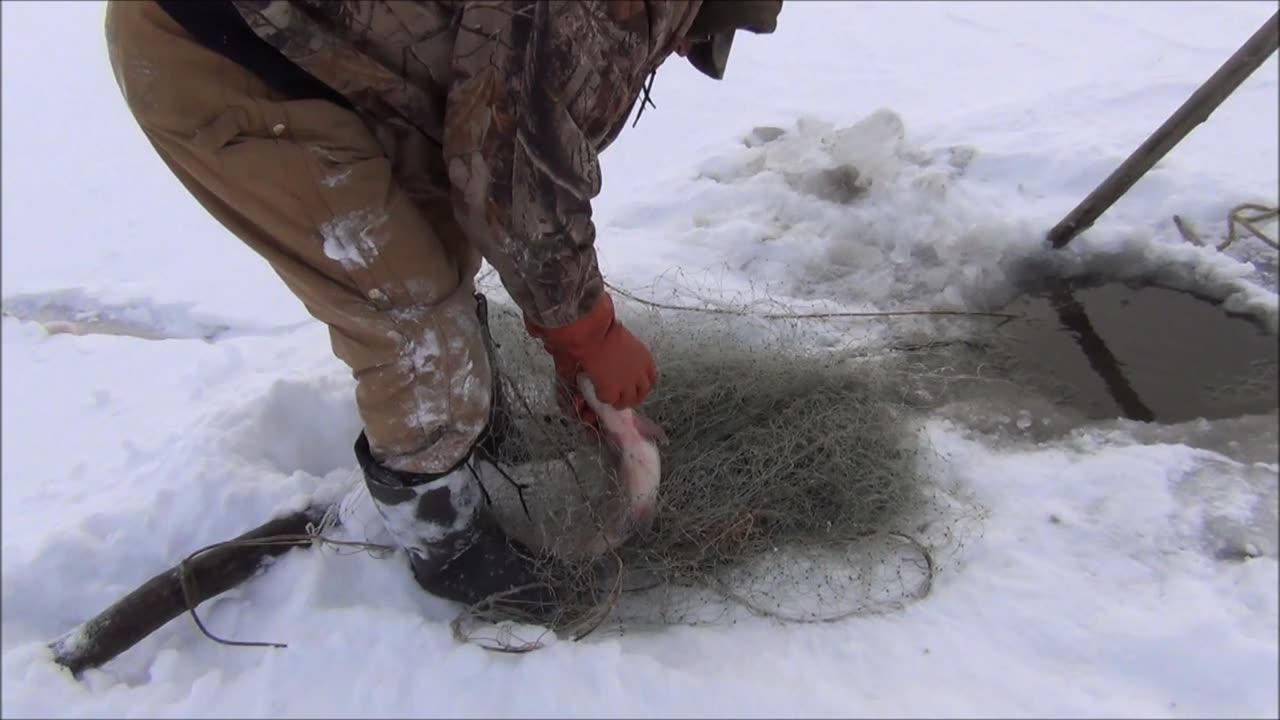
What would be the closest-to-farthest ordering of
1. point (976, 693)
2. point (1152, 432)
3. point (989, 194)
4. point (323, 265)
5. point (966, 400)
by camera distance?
point (323, 265) → point (976, 693) → point (1152, 432) → point (966, 400) → point (989, 194)

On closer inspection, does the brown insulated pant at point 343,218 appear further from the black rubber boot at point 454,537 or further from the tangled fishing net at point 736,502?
the tangled fishing net at point 736,502

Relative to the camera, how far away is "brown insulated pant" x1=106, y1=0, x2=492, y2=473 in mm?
1322

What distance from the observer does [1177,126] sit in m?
2.41

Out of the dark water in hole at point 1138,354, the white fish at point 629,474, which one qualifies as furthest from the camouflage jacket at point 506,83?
the dark water in hole at point 1138,354

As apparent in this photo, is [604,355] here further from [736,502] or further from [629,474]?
[736,502]

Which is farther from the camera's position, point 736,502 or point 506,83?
point 736,502

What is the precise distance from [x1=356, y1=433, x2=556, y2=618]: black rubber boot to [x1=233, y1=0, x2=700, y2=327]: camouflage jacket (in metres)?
0.50

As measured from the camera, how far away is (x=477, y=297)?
2.00 meters

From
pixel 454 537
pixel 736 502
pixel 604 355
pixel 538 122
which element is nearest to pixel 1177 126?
pixel 736 502

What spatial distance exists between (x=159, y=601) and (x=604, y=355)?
3.71 feet

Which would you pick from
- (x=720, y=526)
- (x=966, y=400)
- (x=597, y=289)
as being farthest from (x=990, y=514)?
(x=597, y=289)

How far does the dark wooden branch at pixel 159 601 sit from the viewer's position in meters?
1.84

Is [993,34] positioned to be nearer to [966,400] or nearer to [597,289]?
[966,400]

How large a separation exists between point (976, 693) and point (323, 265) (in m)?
1.45
